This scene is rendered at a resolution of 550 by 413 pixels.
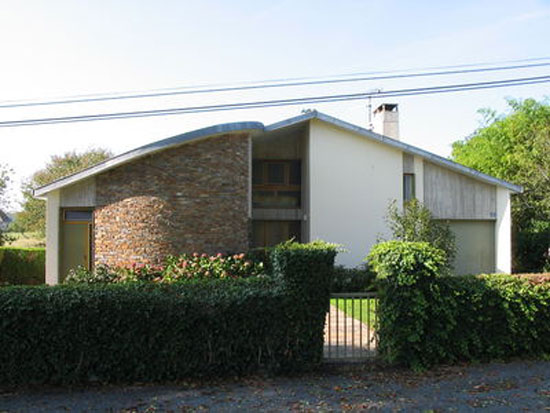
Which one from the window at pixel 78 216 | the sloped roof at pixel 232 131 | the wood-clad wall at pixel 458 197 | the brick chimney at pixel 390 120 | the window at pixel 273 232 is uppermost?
the brick chimney at pixel 390 120

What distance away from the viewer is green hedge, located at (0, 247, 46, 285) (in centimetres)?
1812

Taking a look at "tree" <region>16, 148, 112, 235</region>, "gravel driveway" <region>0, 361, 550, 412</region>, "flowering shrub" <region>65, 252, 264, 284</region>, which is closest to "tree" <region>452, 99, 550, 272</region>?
"flowering shrub" <region>65, 252, 264, 284</region>

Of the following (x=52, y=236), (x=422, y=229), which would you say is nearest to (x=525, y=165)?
(x=422, y=229)

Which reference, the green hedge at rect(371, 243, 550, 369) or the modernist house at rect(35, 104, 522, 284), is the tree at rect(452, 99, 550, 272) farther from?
the green hedge at rect(371, 243, 550, 369)

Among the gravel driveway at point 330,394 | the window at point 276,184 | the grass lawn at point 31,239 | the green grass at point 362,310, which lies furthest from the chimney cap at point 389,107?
the grass lawn at point 31,239

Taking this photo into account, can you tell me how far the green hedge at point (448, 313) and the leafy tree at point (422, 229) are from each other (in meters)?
6.82

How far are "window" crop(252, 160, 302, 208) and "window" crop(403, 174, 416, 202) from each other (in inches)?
152

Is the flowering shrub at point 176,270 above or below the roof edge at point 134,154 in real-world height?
below

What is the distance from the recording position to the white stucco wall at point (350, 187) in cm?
1477

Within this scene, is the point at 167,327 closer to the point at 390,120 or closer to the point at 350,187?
the point at 350,187

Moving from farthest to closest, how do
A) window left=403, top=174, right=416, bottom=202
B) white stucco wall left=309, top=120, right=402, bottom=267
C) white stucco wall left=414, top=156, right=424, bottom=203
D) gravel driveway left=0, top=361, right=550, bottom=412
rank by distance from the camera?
window left=403, top=174, right=416, bottom=202 < white stucco wall left=414, top=156, right=424, bottom=203 < white stucco wall left=309, top=120, right=402, bottom=267 < gravel driveway left=0, top=361, right=550, bottom=412

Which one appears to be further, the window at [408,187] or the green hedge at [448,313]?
the window at [408,187]

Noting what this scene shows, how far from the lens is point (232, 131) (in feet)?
41.2

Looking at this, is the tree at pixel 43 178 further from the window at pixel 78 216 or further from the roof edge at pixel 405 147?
the roof edge at pixel 405 147
